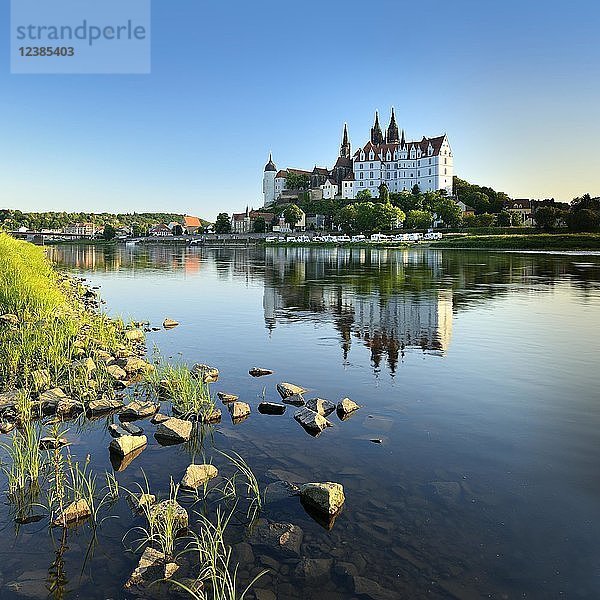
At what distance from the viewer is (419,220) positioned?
580 ft

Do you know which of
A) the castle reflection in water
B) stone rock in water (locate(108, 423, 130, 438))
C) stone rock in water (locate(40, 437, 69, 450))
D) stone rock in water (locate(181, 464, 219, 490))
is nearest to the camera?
stone rock in water (locate(181, 464, 219, 490))

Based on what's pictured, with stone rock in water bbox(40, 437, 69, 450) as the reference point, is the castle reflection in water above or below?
above

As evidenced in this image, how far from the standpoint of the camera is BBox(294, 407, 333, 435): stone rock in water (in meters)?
12.3

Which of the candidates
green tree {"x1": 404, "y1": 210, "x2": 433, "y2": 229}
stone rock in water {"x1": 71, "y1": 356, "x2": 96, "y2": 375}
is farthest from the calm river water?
green tree {"x1": 404, "y1": 210, "x2": 433, "y2": 229}

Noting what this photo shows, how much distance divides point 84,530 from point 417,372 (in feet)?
38.1

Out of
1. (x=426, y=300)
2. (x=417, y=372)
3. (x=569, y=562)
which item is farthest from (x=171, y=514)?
(x=426, y=300)

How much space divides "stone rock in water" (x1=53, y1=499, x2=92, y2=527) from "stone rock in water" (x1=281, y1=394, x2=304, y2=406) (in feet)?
21.0

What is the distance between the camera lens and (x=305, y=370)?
17875 millimetres

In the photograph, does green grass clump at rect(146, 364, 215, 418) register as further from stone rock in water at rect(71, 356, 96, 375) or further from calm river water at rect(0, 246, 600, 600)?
stone rock in water at rect(71, 356, 96, 375)

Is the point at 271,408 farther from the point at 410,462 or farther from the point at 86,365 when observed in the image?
the point at 86,365

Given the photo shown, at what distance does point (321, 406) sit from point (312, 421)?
3.99ft

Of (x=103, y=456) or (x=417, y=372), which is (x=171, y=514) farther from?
(x=417, y=372)

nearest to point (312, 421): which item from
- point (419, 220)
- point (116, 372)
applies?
point (116, 372)

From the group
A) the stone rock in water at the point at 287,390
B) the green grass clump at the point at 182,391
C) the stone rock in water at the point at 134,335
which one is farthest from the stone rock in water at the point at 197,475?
the stone rock in water at the point at 134,335
